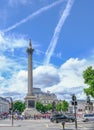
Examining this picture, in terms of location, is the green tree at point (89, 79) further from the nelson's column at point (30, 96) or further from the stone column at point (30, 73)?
the stone column at point (30, 73)

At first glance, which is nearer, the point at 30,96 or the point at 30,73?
the point at 30,96

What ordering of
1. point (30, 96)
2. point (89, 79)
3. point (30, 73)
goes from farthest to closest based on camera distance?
point (30, 73), point (30, 96), point (89, 79)

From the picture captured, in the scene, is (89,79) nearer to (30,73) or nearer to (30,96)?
(30,96)

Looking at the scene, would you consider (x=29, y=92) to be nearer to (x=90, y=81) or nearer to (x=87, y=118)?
(x=87, y=118)

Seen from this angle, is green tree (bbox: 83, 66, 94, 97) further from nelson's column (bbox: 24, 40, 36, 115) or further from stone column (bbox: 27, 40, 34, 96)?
stone column (bbox: 27, 40, 34, 96)

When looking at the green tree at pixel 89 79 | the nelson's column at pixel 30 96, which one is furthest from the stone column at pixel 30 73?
the green tree at pixel 89 79

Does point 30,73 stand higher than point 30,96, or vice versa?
point 30,73

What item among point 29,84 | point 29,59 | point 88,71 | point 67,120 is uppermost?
point 29,59

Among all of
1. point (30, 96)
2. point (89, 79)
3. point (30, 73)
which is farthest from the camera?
point (30, 73)

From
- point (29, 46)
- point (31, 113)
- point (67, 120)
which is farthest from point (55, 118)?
point (29, 46)

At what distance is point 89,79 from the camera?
55.2 metres

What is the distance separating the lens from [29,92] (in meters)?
132

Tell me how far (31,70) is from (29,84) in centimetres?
470

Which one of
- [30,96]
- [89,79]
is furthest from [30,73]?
[89,79]
